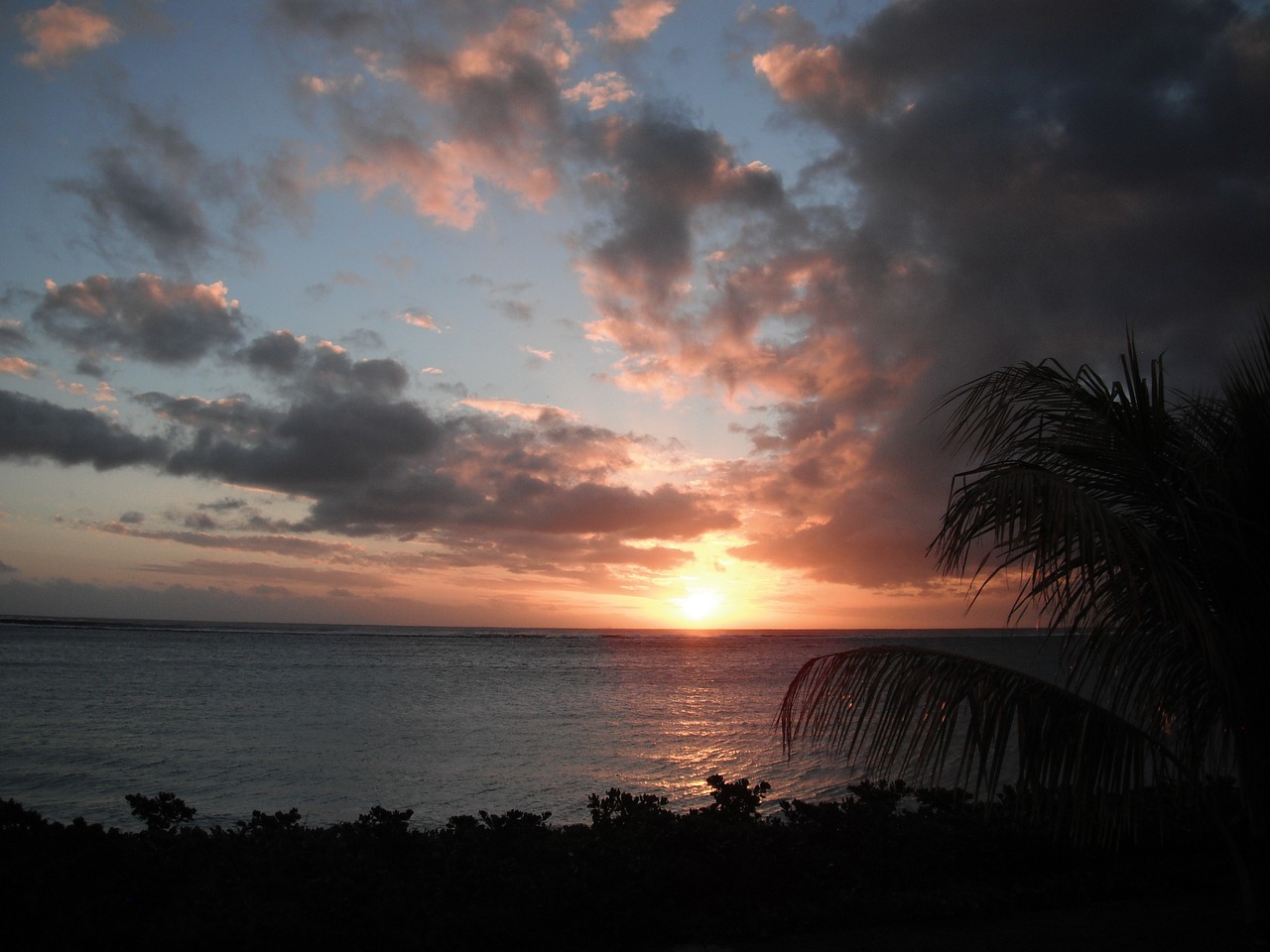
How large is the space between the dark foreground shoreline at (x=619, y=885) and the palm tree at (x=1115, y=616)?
242 cm

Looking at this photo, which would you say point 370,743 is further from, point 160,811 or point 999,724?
point 999,724

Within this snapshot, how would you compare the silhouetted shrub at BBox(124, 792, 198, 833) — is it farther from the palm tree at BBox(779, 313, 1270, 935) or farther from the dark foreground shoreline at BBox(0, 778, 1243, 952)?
the palm tree at BBox(779, 313, 1270, 935)

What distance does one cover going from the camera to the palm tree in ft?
15.7

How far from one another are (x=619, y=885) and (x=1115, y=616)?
4550mm

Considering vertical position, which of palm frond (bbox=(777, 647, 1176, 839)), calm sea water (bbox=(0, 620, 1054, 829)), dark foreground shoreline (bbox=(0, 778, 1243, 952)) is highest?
palm frond (bbox=(777, 647, 1176, 839))

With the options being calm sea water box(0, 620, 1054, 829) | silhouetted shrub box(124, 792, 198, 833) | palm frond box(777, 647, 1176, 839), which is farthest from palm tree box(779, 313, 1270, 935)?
silhouetted shrub box(124, 792, 198, 833)

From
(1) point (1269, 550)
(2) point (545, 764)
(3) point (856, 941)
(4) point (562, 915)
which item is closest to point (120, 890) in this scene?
(4) point (562, 915)

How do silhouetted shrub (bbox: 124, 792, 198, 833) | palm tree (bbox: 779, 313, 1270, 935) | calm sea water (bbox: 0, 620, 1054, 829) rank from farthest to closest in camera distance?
calm sea water (bbox: 0, 620, 1054, 829) < silhouetted shrub (bbox: 124, 792, 198, 833) < palm tree (bbox: 779, 313, 1270, 935)

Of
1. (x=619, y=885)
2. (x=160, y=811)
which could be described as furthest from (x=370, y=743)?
(x=619, y=885)

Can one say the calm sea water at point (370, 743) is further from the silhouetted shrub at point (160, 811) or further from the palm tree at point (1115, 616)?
the silhouetted shrub at point (160, 811)

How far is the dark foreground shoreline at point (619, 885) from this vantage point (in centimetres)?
636

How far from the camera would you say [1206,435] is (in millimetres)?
5605

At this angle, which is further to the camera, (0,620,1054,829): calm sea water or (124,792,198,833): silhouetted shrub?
(0,620,1054,829): calm sea water

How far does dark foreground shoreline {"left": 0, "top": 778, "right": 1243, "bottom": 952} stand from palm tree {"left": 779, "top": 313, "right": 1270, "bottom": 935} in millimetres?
2419
